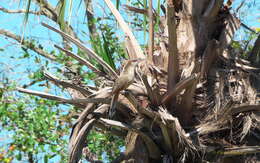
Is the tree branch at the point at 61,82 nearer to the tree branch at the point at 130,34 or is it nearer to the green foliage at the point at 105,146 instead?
the tree branch at the point at 130,34

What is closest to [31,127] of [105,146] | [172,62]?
[105,146]

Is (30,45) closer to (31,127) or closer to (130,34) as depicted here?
(31,127)

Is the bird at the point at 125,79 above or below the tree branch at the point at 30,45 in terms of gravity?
above

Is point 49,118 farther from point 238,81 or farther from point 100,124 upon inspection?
point 238,81

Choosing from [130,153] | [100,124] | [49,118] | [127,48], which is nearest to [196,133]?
[130,153]

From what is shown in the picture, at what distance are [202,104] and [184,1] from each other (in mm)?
919

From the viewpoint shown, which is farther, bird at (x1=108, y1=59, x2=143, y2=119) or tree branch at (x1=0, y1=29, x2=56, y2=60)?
tree branch at (x1=0, y1=29, x2=56, y2=60)

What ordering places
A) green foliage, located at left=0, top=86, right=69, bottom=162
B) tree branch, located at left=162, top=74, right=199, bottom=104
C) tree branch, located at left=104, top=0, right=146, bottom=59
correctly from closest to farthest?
tree branch, located at left=162, top=74, right=199, bottom=104, tree branch, located at left=104, top=0, right=146, bottom=59, green foliage, located at left=0, top=86, right=69, bottom=162

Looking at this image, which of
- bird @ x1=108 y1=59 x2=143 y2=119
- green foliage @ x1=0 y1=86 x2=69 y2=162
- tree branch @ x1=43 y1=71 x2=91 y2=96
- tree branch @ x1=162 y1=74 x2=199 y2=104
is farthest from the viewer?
green foliage @ x1=0 y1=86 x2=69 y2=162

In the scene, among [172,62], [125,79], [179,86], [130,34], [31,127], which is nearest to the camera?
[125,79]

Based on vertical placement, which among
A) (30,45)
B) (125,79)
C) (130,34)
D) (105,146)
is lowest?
(105,146)

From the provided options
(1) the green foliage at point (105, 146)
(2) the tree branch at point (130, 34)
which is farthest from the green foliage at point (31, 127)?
(2) the tree branch at point (130, 34)

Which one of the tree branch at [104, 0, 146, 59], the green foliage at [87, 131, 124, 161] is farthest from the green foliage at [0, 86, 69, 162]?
the tree branch at [104, 0, 146, 59]

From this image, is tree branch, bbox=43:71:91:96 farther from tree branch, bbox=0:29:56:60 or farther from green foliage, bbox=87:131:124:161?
tree branch, bbox=0:29:56:60
